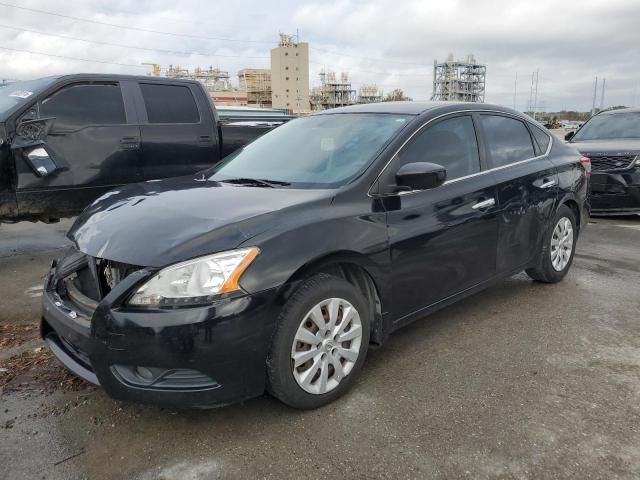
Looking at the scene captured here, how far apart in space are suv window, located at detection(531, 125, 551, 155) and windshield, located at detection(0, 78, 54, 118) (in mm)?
4820

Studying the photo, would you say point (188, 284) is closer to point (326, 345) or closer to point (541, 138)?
point (326, 345)

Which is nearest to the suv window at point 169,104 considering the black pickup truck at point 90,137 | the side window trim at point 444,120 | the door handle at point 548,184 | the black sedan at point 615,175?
the black pickup truck at point 90,137

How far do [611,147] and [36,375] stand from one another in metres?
8.40

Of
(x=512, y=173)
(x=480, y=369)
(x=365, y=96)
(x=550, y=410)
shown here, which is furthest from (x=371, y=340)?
(x=365, y=96)

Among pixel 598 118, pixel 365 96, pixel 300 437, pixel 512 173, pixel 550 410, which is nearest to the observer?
pixel 300 437

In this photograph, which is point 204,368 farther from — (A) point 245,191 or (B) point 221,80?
(B) point 221,80

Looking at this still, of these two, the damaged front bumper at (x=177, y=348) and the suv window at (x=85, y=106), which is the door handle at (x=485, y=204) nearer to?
the damaged front bumper at (x=177, y=348)

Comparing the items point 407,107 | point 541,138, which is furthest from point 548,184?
point 407,107

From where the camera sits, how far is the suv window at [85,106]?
541cm

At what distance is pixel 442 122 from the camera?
369 cm

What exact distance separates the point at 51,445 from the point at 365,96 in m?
108

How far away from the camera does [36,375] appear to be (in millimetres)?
3215

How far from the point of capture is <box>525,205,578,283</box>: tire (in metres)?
4.58

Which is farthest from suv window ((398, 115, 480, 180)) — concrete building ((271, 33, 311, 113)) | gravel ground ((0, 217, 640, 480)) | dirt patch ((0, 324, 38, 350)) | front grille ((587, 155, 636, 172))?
concrete building ((271, 33, 311, 113))
